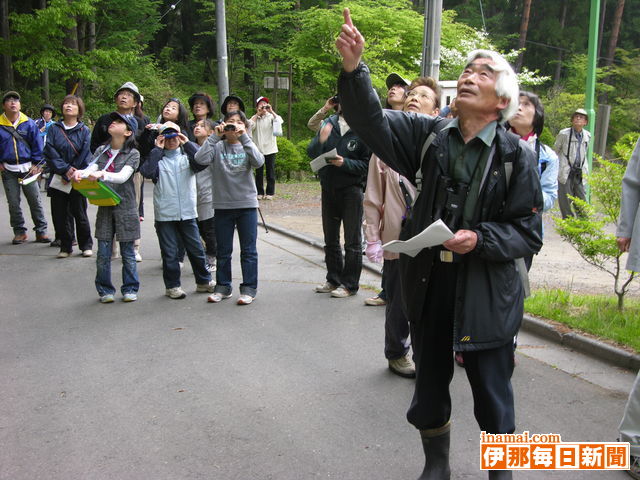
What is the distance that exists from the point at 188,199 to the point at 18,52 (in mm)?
14702

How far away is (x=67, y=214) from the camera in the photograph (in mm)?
8531

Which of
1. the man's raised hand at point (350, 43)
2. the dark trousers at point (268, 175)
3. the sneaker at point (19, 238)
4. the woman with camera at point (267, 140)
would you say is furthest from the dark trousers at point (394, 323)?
the dark trousers at point (268, 175)

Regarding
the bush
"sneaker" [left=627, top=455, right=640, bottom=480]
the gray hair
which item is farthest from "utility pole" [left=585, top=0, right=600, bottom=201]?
the gray hair

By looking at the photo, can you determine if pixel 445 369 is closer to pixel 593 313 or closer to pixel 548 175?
pixel 548 175

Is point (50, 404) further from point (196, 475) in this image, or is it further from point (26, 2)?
point (26, 2)

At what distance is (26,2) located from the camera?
87.8ft

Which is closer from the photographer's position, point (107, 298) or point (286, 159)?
point (107, 298)

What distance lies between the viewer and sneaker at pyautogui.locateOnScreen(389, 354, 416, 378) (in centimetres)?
466

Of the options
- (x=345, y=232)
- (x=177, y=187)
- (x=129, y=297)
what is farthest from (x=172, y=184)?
(x=345, y=232)

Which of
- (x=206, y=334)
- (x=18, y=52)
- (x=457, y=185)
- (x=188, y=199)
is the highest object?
(x=18, y=52)

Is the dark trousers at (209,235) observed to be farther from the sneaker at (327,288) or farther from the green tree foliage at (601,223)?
the green tree foliage at (601,223)

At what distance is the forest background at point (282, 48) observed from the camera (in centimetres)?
1902

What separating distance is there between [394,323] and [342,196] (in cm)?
240

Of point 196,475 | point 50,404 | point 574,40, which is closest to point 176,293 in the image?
point 50,404
